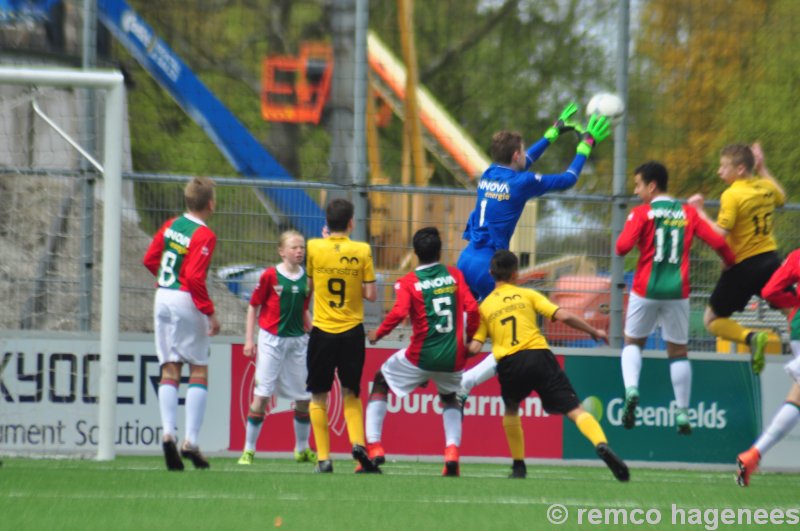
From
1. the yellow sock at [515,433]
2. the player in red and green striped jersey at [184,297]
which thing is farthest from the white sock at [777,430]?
the player in red and green striped jersey at [184,297]

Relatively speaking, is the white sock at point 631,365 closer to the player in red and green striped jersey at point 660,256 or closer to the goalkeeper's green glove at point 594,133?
A: the player in red and green striped jersey at point 660,256

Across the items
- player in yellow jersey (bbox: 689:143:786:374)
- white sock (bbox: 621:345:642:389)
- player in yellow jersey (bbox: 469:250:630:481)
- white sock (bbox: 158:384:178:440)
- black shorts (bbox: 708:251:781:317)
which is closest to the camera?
player in yellow jersey (bbox: 469:250:630:481)

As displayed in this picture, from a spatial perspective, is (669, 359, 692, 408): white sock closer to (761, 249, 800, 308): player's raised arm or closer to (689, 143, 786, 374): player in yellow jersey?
(689, 143, 786, 374): player in yellow jersey

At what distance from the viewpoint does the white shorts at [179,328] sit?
9305mm

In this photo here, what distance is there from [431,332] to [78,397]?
10.9 feet

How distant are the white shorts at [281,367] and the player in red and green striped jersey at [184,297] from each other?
1.13m

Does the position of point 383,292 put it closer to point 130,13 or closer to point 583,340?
point 583,340

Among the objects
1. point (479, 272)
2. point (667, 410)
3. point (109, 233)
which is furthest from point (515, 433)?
point (109, 233)

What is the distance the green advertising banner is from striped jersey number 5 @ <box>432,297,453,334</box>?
2.94m

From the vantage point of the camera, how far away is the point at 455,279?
938 centimetres

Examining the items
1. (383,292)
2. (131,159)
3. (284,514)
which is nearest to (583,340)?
(383,292)

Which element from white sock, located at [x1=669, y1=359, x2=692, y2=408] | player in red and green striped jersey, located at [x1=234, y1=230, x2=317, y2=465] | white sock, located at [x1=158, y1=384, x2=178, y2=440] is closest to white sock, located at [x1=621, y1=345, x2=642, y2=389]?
white sock, located at [x1=669, y1=359, x2=692, y2=408]

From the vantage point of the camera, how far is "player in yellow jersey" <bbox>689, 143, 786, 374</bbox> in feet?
34.8

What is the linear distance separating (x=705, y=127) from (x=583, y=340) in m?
2.28
